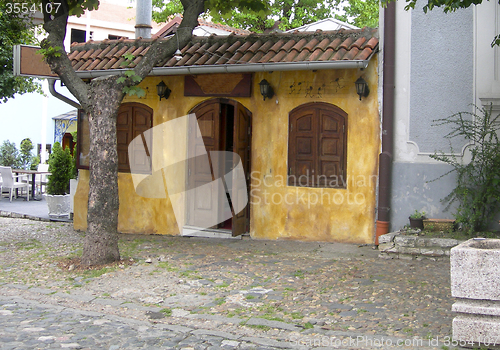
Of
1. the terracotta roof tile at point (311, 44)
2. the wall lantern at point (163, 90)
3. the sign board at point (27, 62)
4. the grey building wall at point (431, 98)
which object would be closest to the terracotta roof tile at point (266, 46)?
the terracotta roof tile at point (311, 44)

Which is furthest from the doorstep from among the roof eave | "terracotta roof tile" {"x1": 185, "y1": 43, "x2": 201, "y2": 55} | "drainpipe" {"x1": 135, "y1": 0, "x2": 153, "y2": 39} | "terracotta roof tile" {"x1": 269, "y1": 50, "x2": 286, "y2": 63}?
"drainpipe" {"x1": 135, "y1": 0, "x2": 153, "y2": 39}

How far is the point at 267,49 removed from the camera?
903 centimetres

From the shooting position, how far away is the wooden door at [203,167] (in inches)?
390

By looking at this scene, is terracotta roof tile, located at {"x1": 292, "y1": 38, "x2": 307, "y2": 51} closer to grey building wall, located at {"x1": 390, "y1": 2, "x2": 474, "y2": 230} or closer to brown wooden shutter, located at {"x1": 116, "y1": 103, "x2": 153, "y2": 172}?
grey building wall, located at {"x1": 390, "y1": 2, "x2": 474, "y2": 230}

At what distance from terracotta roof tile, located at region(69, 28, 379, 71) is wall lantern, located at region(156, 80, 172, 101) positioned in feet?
2.23

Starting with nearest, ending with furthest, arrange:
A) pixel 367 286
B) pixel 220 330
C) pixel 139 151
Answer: pixel 220 330, pixel 367 286, pixel 139 151

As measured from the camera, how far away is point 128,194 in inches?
419

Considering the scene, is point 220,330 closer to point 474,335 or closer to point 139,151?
point 474,335

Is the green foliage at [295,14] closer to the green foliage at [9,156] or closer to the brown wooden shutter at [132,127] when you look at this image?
the green foliage at [9,156]

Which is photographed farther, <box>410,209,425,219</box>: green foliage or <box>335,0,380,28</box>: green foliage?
<box>335,0,380,28</box>: green foliage

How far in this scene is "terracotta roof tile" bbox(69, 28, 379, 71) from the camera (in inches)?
332

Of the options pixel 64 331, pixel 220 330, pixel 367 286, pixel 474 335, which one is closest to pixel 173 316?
pixel 220 330

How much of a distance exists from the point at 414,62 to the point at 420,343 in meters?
5.31

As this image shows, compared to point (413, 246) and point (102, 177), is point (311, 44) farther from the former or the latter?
point (102, 177)
